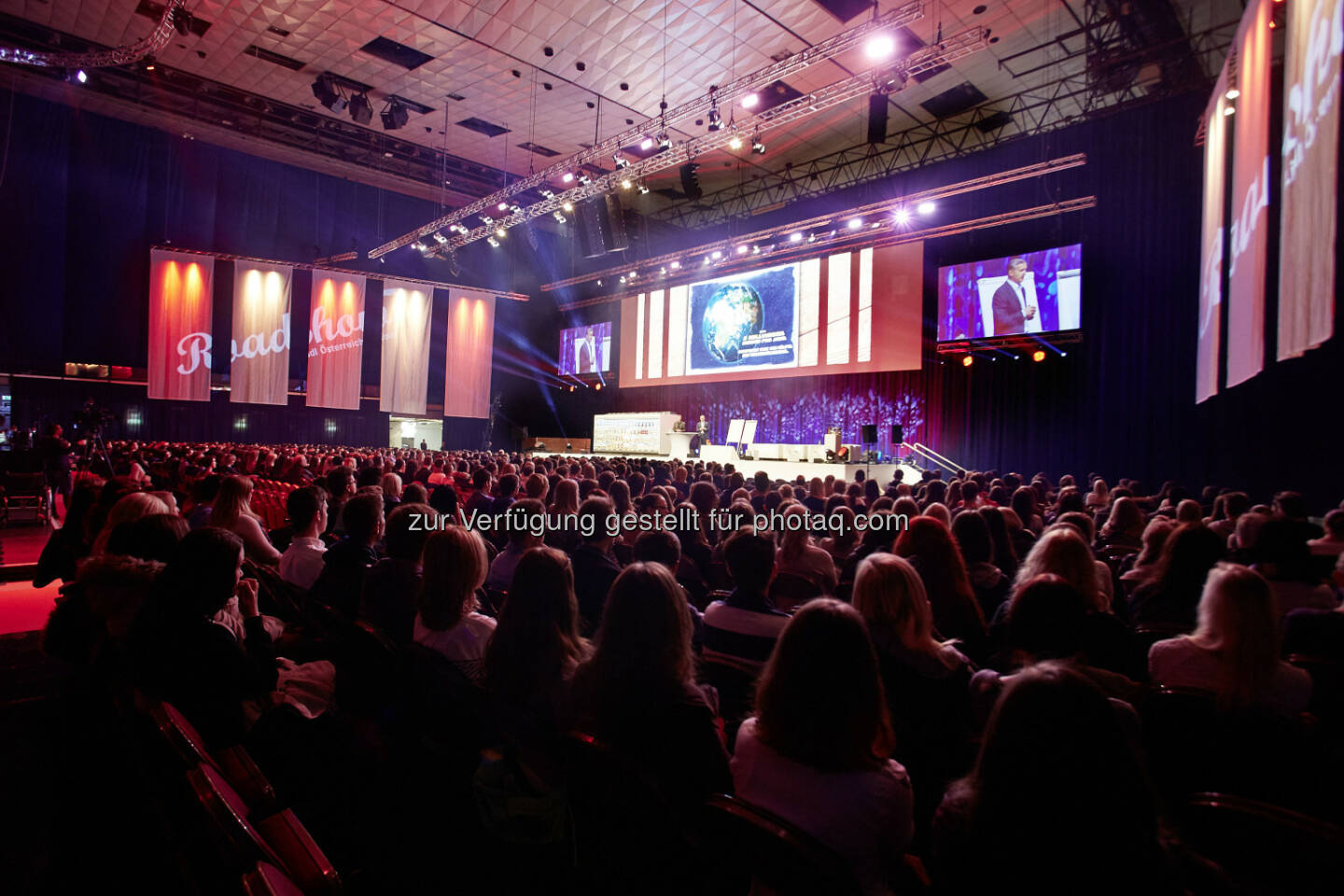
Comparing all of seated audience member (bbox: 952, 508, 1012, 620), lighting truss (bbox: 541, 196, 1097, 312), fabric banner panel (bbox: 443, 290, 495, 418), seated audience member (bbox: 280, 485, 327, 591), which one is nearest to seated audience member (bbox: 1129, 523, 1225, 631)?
seated audience member (bbox: 952, 508, 1012, 620)

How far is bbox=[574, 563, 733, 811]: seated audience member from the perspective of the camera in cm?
163

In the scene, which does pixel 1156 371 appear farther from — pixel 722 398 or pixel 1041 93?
pixel 722 398

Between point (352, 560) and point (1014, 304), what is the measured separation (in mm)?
13663

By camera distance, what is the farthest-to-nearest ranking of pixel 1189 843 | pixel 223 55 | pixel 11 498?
pixel 223 55 < pixel 11 498 < pixel 1189 843

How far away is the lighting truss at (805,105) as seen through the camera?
321 inches

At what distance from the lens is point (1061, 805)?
1.01 metres

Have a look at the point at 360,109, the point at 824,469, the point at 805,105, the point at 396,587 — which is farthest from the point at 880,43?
the point at 360,109

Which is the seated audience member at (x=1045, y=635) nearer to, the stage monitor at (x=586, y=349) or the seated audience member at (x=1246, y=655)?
the seated audience member at (x=1246, y=655)

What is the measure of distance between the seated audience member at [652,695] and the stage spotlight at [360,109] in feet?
48.1

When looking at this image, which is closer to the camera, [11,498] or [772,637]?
[772,637]

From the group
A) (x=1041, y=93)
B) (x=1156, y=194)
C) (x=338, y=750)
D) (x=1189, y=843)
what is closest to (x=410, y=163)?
(x=1041, y=93)

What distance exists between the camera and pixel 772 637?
2.52 metres

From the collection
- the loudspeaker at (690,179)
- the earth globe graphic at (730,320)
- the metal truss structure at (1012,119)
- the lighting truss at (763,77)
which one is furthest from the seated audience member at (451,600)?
the earth globe graphic at (730,320)

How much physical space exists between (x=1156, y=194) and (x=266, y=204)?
22.7 meters
